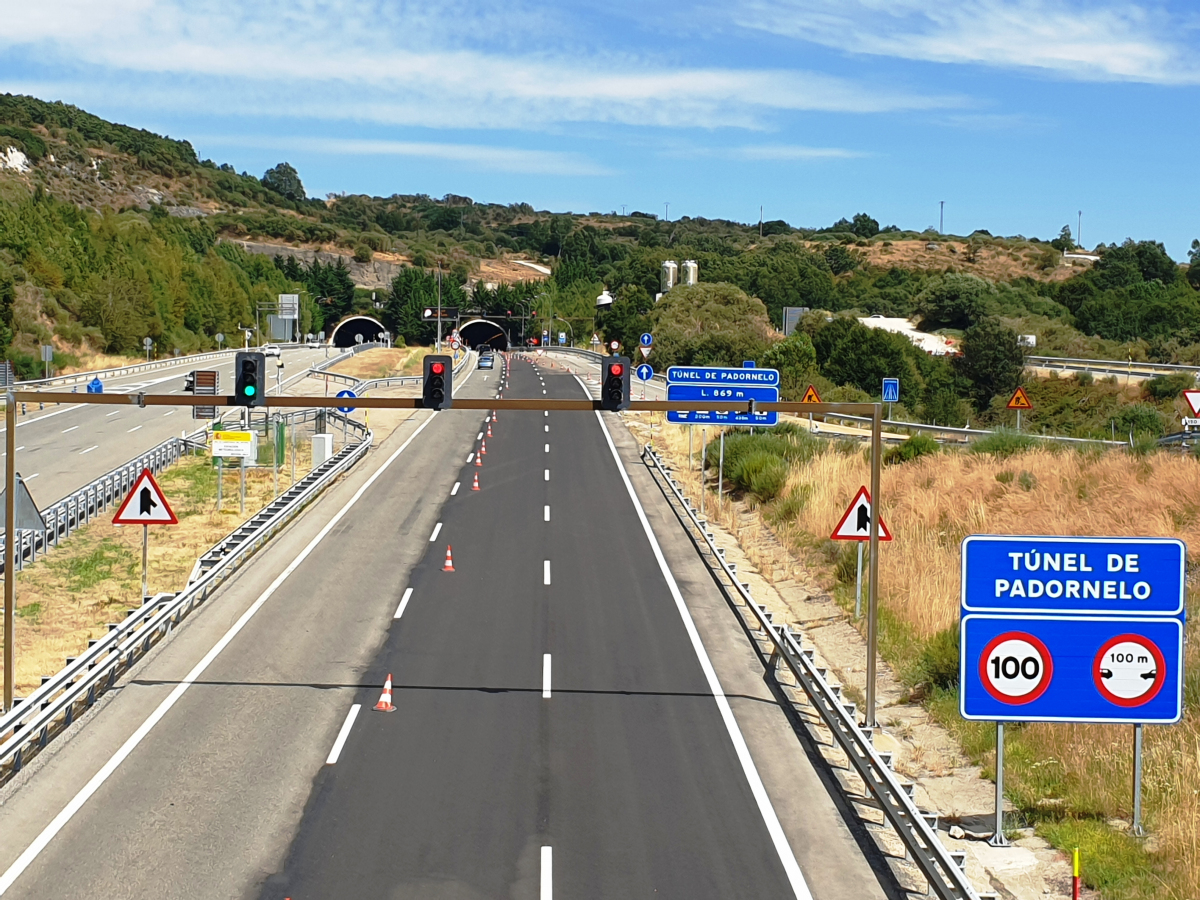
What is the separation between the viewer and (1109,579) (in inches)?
505

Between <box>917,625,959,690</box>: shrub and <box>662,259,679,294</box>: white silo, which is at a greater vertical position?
<box>662,259,679,294</box>: white silo

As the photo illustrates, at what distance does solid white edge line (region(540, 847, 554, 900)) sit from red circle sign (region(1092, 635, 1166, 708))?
6.19 meters

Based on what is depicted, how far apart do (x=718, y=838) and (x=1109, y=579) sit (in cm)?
532

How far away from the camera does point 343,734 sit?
17.7 m

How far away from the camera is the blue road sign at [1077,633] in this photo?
12711 millimetres

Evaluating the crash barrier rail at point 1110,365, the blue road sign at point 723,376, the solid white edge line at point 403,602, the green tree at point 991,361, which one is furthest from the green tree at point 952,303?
the solid white edge line at point 403,602

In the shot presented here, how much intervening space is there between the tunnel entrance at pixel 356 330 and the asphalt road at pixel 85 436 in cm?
9475

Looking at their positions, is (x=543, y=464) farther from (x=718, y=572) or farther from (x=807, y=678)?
(x=807, y=678)

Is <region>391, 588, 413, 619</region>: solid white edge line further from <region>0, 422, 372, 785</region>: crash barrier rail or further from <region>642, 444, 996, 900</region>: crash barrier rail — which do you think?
<region>642, 444, 996, 900</region>: crash barrier rail

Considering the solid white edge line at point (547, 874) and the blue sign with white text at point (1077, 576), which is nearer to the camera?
the solid white edge line at point (547, 874)

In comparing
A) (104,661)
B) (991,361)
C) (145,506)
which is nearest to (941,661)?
(104,661)

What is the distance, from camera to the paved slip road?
43.1 ft

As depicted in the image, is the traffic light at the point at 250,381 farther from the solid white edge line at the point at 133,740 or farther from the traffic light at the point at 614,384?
the traffic light at the point at 614,384

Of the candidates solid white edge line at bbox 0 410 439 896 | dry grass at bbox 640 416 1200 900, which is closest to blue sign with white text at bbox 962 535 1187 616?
dry grass at bbox 640 416 1200 900
